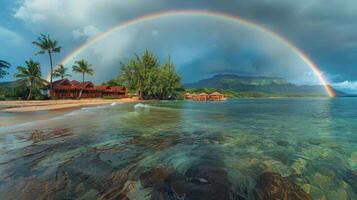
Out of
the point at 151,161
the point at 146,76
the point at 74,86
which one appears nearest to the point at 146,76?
the point at 146,76

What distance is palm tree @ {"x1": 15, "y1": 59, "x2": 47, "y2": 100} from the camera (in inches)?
1683

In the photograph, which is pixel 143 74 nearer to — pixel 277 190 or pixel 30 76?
pixel 30 76

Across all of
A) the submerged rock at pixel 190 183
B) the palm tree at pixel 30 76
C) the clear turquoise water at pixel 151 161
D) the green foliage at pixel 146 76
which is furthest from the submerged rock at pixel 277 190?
the green foliage at pixel 146 76

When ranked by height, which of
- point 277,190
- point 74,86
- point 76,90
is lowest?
point 277,190

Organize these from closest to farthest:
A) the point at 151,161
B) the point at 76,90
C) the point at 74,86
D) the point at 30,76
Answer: the point at 151,161
the point at 30,76
the point at 74,86
the point at 76,90

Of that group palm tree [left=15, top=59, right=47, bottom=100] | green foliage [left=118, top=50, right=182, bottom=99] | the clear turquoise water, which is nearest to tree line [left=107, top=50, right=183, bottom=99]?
green foliage [left=118, top=50, right=182, bottom=99]

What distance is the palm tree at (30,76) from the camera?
140ft

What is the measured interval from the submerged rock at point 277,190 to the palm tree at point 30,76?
5101cm

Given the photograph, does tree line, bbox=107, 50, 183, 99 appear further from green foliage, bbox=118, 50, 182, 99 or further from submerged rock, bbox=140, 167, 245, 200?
submerged rock, bbox=140, 167, 245, 200

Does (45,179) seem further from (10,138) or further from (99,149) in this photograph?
(10,138)

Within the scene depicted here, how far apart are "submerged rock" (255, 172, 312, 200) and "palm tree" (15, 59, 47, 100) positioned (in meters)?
51.0

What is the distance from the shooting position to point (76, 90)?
206ft

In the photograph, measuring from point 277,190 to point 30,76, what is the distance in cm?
5235

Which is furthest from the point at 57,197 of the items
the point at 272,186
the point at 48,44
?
the point at 48,44
